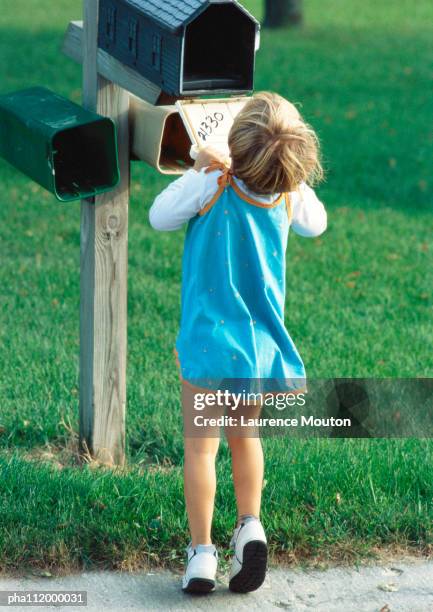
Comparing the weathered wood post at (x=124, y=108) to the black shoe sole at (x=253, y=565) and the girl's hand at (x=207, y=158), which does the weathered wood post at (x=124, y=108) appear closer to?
the girl's hand at (x=207, y=158)

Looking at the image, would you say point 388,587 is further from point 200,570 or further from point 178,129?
point 178,129

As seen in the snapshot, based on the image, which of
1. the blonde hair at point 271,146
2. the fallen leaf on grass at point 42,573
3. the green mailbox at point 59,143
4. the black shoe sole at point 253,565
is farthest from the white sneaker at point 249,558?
the green mailbox at point 59,143

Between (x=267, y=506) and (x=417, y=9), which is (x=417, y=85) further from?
(x=267, y=506)

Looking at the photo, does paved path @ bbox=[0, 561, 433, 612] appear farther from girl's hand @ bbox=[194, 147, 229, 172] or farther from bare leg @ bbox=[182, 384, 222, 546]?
girl's hand @ bbox=[194, 147, 229, 172]

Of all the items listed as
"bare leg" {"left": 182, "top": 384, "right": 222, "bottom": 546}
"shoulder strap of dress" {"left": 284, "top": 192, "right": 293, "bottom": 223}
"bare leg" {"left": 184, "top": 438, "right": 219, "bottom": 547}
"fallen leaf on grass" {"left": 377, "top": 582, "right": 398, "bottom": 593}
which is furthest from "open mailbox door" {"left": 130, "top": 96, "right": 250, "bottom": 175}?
"fallen leaf on grass" {"left": 377, "top": 582, "right": 398, "bottom": 593}

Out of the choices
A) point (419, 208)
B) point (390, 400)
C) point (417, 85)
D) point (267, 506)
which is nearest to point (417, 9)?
point (417, 85)

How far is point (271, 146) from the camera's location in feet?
9.89

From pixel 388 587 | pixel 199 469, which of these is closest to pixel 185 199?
pixel 199 469

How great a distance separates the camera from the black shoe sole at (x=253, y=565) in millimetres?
3189

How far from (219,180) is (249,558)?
1107 millimetres

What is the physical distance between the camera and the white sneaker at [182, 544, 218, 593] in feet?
10.6

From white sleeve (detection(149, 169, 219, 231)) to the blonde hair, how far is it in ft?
0.37

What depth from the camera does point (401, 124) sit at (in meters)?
11.0

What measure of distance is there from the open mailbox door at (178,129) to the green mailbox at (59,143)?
0.12 m
